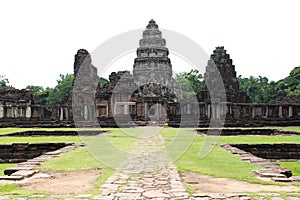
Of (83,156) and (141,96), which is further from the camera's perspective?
(141,96)

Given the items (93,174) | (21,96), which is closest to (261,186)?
(93,174)

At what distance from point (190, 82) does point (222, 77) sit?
25259 mm

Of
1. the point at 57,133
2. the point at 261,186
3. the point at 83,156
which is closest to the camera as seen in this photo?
the point at 261,186

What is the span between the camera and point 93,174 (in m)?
7.34

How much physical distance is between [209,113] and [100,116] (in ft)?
30.3

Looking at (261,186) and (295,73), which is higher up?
(295,73)

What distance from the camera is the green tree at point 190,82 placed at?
5838 cm

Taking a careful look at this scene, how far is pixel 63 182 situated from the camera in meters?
6.64

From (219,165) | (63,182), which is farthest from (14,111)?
(63,182)

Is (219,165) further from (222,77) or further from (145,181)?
(222,77)

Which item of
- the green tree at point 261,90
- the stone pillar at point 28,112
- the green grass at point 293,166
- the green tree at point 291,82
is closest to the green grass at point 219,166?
the green grass at point 293,166

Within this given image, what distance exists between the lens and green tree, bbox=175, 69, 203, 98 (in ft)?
192

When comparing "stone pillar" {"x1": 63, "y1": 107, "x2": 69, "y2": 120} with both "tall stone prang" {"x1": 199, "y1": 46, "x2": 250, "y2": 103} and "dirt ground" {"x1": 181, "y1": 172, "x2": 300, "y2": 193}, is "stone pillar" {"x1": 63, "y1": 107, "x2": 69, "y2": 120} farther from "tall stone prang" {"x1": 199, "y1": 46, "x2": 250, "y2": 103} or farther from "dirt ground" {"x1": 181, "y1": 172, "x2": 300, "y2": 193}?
"dirt ground" {"x1": 181, "y1": 172, "x2": 300, "y2": 193}

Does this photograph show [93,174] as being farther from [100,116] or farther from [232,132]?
[100,116]
